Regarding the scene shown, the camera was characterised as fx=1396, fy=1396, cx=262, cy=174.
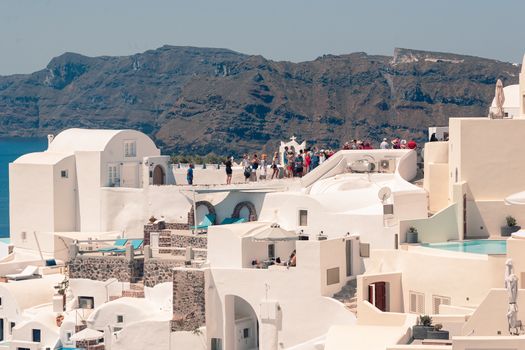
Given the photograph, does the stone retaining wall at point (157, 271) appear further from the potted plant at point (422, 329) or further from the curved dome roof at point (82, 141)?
the potted plant at point (422, 329)

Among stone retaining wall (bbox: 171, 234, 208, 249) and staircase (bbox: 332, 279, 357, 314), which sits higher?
stone retaining wall (bbox: 171, 234, 208, 249)

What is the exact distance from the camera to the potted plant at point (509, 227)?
43406 mm

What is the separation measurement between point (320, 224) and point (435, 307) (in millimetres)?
7665

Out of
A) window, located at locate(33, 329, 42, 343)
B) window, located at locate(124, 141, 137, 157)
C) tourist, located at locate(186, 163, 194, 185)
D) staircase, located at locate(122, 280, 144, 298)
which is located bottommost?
window, located at locate(33, 329, 42, 343)

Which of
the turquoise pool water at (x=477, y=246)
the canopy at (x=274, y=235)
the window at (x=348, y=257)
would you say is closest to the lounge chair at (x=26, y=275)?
the canopy at (x=274, y=235)

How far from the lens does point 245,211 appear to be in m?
52.5

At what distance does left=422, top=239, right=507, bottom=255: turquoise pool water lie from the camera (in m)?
40.2

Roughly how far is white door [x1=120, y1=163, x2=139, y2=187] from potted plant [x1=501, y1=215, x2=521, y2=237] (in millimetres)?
19920

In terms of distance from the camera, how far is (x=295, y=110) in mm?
175875

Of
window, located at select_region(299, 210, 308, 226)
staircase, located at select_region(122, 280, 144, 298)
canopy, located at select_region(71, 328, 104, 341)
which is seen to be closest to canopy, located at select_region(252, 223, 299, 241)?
window, located at select_region(299, 210, 308, 226)

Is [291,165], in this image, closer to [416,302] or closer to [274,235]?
[274,235]

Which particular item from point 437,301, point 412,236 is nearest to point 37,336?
point 412,236

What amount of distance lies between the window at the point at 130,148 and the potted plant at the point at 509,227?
20471 millimetres

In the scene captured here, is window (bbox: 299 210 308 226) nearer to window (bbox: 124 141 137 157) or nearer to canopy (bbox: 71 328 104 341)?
canopy (bbox: 71 328 104 341)
